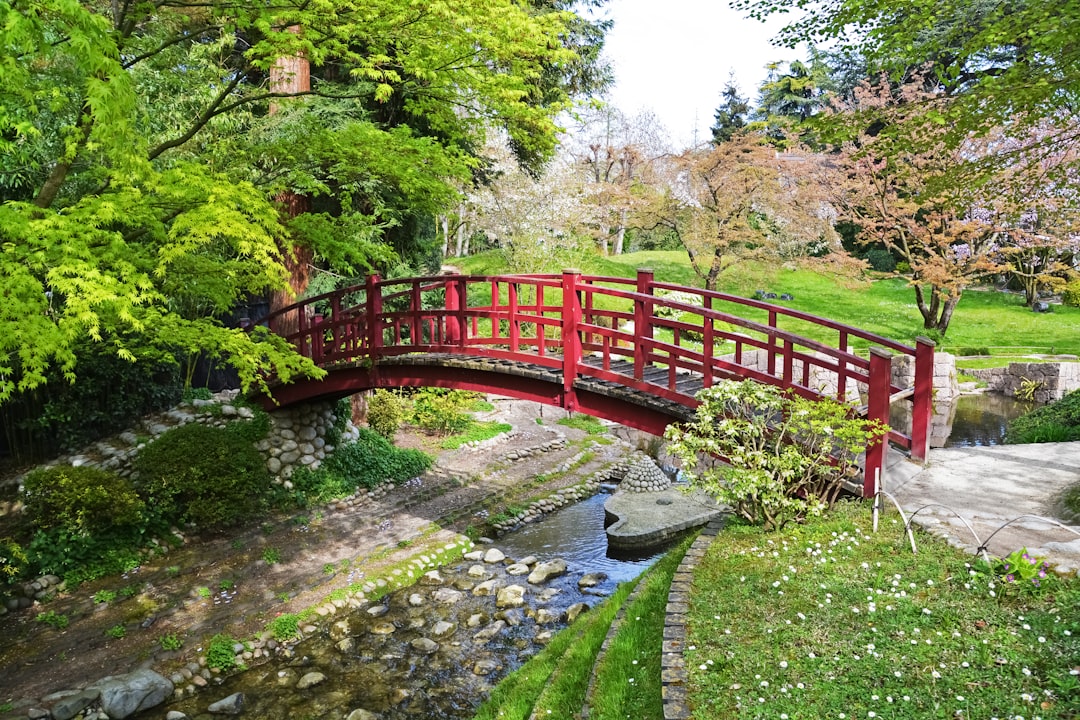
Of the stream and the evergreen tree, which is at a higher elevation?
the evergreen tree

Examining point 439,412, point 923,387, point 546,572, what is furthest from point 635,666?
point 439,412

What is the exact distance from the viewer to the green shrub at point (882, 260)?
3409 cm

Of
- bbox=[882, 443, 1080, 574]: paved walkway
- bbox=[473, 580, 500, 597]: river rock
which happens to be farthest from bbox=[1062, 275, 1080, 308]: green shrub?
bbox=[473, 580, 500, 597]: river rock

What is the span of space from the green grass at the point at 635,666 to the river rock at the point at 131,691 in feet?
16.4

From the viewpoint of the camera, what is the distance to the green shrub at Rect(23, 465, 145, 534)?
9.04m

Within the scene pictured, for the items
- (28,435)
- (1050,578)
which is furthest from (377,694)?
(28,435)

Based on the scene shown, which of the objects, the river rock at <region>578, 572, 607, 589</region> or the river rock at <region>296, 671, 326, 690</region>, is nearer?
the river rock at <region>296, 671, 326, 690</region>

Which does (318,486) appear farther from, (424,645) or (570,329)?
(570,329)

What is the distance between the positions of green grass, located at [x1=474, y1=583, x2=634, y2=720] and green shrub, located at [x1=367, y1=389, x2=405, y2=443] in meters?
7.46

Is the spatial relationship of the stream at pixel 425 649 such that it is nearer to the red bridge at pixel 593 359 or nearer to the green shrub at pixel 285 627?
the green shrub at pixel 285 627

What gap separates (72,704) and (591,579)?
20.7 ft

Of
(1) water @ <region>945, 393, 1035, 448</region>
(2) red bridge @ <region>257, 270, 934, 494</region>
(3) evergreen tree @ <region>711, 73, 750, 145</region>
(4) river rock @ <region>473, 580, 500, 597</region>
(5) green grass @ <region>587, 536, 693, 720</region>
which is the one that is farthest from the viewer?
(3) evergreen tree @ <region>711, 73, 750, 145</region>

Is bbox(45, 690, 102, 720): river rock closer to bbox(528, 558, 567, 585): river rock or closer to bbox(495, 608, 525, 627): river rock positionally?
bbox(495, 608, 525, 627): river rock

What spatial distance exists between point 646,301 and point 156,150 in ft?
19.1
